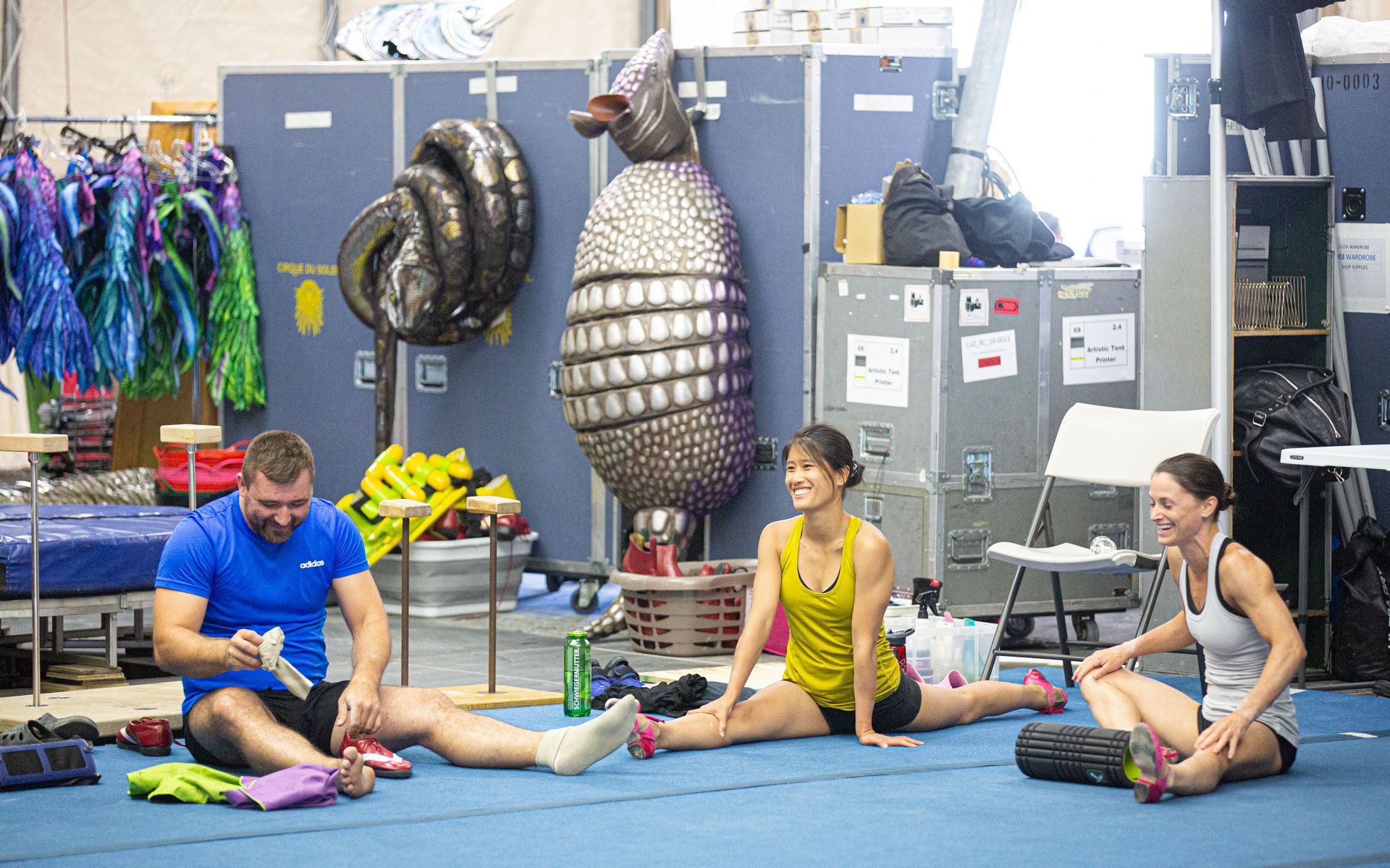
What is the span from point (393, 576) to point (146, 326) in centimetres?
183

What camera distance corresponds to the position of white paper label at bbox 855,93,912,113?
308 inches

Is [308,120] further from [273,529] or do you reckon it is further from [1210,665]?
[1210,665]

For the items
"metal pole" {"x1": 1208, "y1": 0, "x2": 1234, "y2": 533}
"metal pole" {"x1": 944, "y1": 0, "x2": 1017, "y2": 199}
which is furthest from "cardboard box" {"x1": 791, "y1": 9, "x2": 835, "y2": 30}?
"metal pole" {"x1": 1208, "y1": 0, "x2": 1234, "y2": 533}

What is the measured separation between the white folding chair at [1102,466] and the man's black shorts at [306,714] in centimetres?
247

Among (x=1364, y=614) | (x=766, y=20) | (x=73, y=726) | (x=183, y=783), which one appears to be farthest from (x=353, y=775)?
(x=766, y=20)

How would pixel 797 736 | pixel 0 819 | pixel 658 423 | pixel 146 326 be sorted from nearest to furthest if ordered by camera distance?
pixel 0 819
pixel 797 736
pixel 658 423
pixel 146 326

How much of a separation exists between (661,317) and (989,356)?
1340 mm

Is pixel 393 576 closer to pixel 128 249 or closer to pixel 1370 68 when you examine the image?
pixel 128 249

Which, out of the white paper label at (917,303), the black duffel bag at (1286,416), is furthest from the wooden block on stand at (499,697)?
the black duffel bag at (1286,416)

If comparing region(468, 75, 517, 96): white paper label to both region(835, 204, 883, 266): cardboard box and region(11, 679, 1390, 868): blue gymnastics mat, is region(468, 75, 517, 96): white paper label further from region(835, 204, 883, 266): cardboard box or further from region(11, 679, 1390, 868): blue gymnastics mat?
region(11, 679, 1390, 868): blue gymnastics mat

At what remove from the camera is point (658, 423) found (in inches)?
307

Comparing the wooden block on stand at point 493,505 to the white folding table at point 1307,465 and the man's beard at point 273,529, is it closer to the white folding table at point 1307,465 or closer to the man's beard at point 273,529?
the man's beard at point 273,529

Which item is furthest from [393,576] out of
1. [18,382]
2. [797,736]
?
[18,382]

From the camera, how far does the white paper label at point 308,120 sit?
30.6ft
